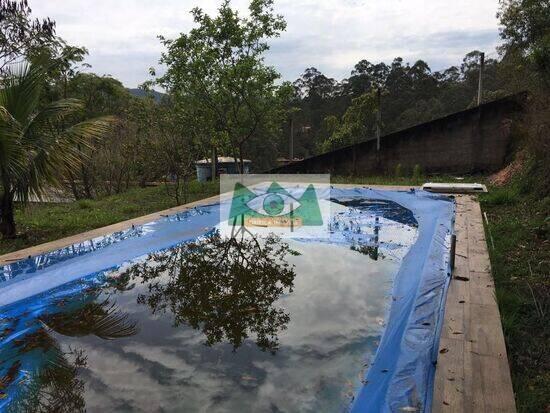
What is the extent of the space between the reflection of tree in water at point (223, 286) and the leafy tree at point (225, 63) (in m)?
5.28

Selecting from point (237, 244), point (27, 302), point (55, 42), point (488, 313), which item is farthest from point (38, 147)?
point (55, 42)

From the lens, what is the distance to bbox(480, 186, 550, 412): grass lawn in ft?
6.73

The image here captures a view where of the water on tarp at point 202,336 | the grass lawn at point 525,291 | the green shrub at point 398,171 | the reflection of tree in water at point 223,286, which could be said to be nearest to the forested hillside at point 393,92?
the green shrub at point 398,171

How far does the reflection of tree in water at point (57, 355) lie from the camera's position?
7.00ft

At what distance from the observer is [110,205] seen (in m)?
8.35

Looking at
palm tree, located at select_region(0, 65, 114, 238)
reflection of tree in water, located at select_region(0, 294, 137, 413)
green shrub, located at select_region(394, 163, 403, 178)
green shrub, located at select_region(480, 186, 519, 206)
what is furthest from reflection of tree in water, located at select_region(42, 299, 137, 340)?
green shrub, located at select_region(394, 163, 403, 178)

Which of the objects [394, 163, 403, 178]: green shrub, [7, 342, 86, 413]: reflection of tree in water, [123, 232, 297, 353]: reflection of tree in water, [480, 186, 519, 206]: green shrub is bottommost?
[7, 342, 86, 413]: reflection of tree in water

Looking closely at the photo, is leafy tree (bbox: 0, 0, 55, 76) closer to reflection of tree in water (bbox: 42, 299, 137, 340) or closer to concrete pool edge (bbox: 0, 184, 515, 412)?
reflection of tree in water (bbox: 42, 299, 137, 340)

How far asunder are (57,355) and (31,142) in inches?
123

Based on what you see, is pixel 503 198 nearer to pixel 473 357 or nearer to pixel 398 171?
pixel 473 357

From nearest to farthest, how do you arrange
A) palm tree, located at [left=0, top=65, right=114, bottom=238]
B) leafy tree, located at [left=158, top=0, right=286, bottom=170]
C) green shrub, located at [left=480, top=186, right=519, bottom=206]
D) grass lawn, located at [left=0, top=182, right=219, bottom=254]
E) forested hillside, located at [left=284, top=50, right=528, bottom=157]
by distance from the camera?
palm tree, located at [left=0, top=65, right=114, bottom=238]
grass lawn, located at [left=0, top=182, right=219, bottom=254]
green shrub, located at [left=480, top=186, right=519, bottom=206]
leafy tree, located at [left=158, top=0, right=286, bottom=170]
forested hillside, located at [left=284, top=50, right=528, bottom=157]

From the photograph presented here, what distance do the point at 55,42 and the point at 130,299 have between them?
27.0 feet

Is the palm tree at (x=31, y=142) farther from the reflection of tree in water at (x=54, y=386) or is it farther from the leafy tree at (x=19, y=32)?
the leafy tree at (x=19, y=32)

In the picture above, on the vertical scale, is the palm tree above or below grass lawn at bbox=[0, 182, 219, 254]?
above
